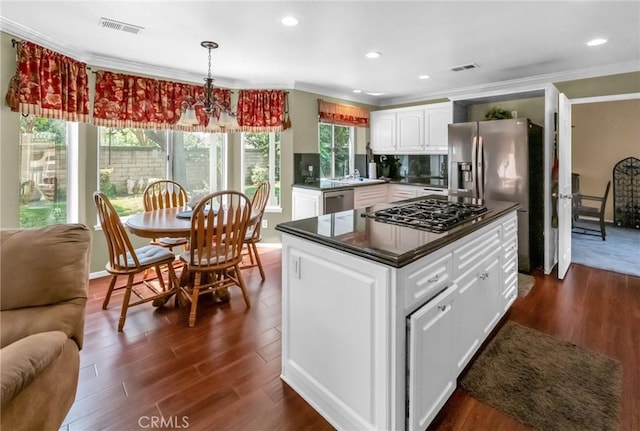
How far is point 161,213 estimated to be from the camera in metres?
3.21

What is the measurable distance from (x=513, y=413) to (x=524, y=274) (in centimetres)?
254

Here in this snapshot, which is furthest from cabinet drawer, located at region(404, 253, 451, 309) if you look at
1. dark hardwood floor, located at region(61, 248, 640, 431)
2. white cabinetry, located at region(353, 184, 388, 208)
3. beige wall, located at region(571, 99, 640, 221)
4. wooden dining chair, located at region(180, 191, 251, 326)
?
beige wall, located at region(571, 99, 640, 221)

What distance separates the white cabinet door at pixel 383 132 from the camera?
5.61 metres

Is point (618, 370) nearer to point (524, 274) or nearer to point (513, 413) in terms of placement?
point (513, 413)

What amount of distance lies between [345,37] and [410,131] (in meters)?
2.73

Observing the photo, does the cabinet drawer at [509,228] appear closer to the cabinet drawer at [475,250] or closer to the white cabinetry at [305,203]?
the cabinet drawer at [475,250]

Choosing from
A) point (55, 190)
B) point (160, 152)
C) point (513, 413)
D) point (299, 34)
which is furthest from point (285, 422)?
point (160, 152)

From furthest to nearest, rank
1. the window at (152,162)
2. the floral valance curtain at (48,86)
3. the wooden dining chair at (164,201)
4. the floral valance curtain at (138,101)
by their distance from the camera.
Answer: the window at (152,162) → the floral valance curtain at (138,101) → the wooden dining chair at (164,201) → the floral valance curtain at (48,86)

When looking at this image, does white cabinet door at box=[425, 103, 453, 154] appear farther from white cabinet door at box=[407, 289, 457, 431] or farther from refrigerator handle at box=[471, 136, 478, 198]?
white cabinet door at box=[407, 289, 457, 431]

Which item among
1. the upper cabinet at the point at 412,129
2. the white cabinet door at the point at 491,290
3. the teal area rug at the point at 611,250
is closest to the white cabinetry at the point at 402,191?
the upper cabinet at the point at 412,129

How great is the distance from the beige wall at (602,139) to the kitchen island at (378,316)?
20.6 ft

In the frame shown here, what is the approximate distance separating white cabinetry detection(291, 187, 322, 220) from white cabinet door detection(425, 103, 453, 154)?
2049 millimetres

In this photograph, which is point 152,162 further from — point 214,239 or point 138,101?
point 214,239

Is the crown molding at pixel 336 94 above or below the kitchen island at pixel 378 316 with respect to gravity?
above
